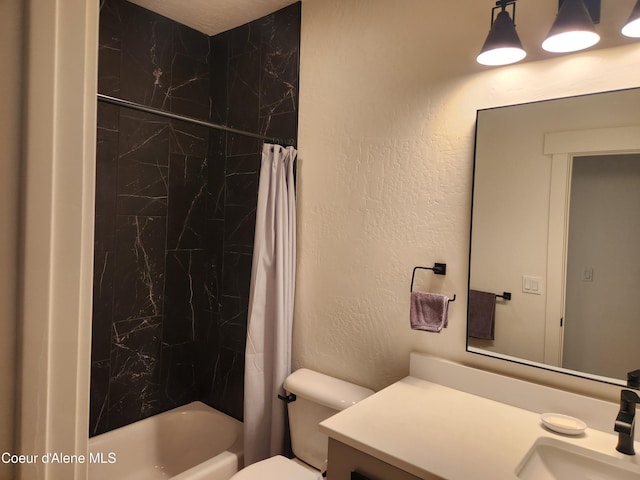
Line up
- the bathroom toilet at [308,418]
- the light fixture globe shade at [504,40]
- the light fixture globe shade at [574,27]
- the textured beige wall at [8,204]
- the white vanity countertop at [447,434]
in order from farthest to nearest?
1. the bathroom toilet at [308,418]
2. the light fixture globe shade at [504,40]
3. the light fixture globe shade at [574,27]
4. the white vanity countertop at [447,434]
5. the textured beige wall at [8,204]

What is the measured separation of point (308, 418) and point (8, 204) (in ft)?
6.28

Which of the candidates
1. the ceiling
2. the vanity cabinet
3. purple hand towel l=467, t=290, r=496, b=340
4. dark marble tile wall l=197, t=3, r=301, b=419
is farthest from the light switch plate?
the ceiling

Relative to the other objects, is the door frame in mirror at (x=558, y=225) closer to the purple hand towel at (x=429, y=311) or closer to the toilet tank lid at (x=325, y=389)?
the purple hand towel at (x=429, y=311)

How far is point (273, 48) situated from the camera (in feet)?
8.05

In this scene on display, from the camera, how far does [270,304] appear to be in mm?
2225

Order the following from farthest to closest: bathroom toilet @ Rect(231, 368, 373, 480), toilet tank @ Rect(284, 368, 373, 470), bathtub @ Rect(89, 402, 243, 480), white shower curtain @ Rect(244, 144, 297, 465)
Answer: bathtub @ Rect(89, 402, 243, 480), white shower curtain @ Rect(244, 144, 297, 465), toilet tank @ Rect(284, 368, 373, 470), bathroom toilet @ Rect(231, 368, 373, 480)

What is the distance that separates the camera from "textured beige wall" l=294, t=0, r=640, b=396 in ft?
5.37

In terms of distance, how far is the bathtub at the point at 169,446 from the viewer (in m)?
2.27

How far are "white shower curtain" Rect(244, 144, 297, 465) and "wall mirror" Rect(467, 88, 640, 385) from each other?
948 mm

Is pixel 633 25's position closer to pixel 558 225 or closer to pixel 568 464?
pixel 558 225

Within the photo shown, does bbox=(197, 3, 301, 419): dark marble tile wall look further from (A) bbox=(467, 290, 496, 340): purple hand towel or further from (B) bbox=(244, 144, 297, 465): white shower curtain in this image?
(A) bbox=(467, 290, 496, 340): purple hand towel

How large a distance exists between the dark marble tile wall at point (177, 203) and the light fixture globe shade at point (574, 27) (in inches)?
53.4

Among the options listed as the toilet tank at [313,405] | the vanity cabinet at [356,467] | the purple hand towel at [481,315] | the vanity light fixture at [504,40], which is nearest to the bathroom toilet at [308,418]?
the toilet tank at [313,405]

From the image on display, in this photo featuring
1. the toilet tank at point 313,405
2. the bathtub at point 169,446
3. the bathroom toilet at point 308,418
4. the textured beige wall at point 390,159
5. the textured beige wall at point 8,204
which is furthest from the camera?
the bathtub at point 169,446
